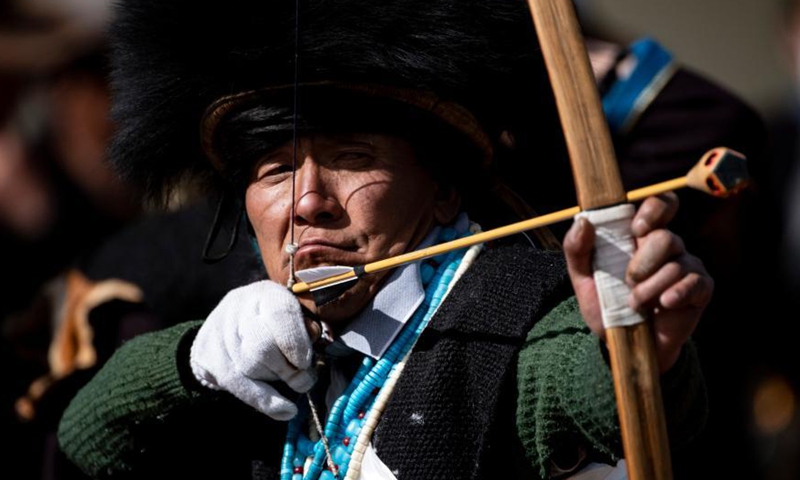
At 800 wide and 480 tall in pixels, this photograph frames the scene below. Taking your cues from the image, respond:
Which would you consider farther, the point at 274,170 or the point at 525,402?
the point at 274,170

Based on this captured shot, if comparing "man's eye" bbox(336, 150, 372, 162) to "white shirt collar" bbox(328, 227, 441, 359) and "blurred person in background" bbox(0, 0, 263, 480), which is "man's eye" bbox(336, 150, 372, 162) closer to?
"white shirt collar" bbox(328, 227, 441, 359)

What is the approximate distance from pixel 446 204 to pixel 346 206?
9.7 inches

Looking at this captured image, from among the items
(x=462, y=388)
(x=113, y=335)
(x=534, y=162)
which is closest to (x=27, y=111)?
(x=113, y=335)

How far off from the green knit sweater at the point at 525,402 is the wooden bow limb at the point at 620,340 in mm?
86

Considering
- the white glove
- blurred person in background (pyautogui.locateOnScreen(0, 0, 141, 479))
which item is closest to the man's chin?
the white glove

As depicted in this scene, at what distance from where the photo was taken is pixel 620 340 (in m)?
2.21

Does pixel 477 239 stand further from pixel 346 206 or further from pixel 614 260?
pixel 346 206

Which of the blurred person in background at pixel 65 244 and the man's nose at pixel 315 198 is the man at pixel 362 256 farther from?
the blurred person in background at pixel 65 244

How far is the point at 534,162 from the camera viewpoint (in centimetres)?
304

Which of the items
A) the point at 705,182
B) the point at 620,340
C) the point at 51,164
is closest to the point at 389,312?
the point at 620,340

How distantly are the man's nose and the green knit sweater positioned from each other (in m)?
0.42

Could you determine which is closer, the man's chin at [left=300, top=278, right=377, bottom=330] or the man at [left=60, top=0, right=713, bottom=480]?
the man at [left=60, top=0, right=713, bottom=480]

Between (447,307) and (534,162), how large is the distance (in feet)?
1.60

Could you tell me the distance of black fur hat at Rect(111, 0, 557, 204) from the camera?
2717mm
